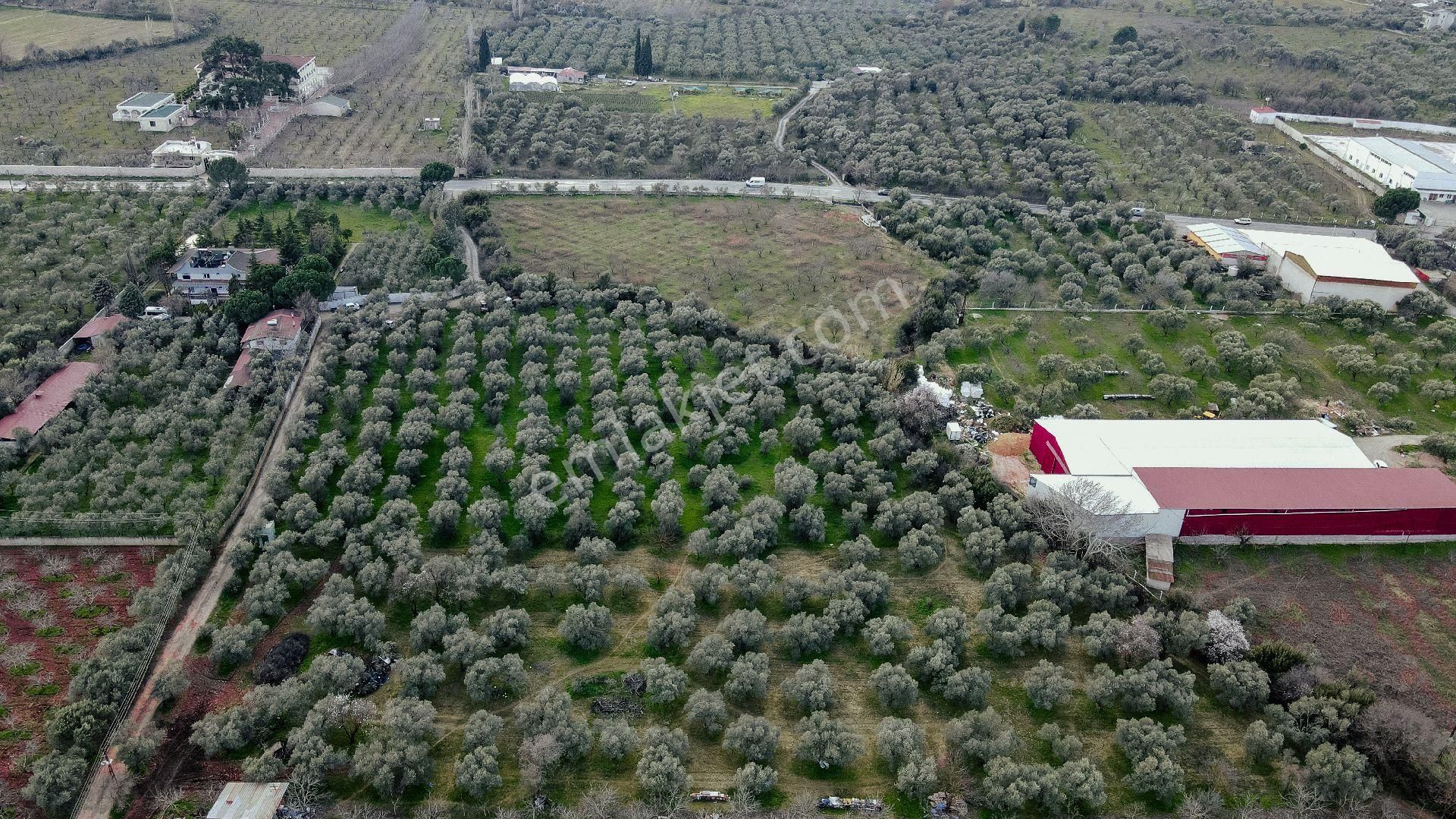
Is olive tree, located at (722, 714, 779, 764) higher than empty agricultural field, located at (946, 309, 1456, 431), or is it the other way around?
empty agricultural field, located at (946, 309, 1456, 431)

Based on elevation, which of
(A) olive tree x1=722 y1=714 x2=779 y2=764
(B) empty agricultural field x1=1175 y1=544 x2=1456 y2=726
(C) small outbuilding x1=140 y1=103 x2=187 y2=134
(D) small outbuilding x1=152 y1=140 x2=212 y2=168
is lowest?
(A) olive tree x1=722 y1=714 x2=779 y2=764

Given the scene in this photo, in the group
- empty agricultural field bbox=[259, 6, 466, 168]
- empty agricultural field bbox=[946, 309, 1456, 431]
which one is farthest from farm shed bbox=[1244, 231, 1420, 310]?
empty agricultural field bbox=[259, 6, 466, 168]

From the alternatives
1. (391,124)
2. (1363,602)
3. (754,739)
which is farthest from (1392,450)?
(391,124)

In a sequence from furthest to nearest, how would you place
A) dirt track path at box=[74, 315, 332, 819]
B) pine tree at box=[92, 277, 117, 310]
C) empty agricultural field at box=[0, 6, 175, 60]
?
empty agricultural field at box=[0, 6, 175, 60] < pine tree at box=[92, 277, 117, 310] < dirt track path at box=[74, 315, 332, 819]

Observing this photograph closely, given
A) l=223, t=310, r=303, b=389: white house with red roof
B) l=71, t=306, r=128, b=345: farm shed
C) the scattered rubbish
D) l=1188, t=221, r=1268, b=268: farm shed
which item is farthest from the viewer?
l=1188, t=221, r=1268, b=268: farm shed

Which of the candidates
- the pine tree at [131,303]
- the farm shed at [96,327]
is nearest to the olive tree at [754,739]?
the farm shed at [96,327]

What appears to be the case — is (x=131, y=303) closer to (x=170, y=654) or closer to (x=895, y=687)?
(x=170, y=654)

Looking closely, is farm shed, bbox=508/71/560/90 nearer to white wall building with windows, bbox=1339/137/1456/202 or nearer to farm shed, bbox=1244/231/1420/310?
farm shed, bbox=1244/231/1420/310
